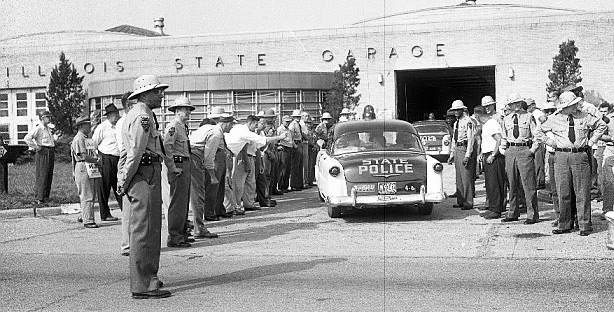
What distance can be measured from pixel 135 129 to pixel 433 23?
126 feet

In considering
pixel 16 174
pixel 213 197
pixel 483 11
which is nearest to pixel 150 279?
pixel 213 197

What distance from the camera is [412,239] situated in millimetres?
11438

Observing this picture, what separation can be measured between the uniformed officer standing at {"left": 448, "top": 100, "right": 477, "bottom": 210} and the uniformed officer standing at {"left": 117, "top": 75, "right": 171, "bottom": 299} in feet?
25.2

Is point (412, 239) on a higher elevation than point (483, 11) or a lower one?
lower

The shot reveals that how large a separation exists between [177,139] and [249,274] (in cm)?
287

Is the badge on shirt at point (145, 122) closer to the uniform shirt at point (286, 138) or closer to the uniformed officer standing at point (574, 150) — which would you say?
the uniformed officer standing at point (574, 150)

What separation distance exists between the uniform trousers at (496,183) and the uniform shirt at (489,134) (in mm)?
132

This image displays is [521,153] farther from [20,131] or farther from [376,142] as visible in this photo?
[20,131]

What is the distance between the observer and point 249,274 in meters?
8.91

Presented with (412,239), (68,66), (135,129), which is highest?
(68,66)

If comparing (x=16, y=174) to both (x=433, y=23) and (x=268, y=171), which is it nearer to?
(x=268, y=171)

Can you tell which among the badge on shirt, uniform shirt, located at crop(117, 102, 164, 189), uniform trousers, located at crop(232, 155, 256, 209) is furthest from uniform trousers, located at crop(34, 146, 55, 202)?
the badge on shirt

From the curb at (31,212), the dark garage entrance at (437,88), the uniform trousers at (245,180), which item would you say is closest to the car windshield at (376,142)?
the uniform trousers at (245,180)

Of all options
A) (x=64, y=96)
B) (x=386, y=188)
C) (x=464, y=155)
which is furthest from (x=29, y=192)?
(x=64, y=96)
